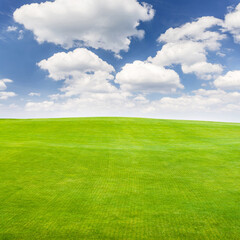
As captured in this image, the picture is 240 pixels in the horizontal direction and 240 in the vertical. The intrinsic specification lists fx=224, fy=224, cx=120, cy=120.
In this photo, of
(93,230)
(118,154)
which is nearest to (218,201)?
(93,230)

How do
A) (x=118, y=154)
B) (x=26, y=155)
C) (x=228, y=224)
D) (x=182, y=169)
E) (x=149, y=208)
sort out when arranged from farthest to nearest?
(x=118, y=154) → (x=26, y=155) → (x=182, y=169) → (x=149, y=208) → (x=228, y=224)

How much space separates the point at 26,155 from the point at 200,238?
48.4 ft

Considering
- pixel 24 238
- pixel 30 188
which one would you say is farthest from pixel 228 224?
pixel 30 188

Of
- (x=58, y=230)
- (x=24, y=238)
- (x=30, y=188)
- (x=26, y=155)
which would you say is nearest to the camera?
(x=24, y=238)

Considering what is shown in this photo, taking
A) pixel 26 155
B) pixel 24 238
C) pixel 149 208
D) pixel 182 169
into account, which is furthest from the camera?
pixel 26 155

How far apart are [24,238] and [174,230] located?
4.78 meters

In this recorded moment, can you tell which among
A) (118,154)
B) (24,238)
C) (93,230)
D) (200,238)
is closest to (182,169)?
(118,154)

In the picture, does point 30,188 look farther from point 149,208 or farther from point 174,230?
point 174,230

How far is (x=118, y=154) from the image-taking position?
19641mm

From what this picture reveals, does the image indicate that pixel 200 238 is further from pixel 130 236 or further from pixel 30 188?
pixel 30 188

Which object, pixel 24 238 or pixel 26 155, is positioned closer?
pixel 24 238

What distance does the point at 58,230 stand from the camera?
734 cm

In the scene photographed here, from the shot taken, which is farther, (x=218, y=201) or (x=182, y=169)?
(x=182, y=169)

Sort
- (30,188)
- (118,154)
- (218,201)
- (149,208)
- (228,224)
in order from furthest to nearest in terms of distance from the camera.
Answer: (118,154) → (30,188) → (218,201) → (149,208) → (228,224)
